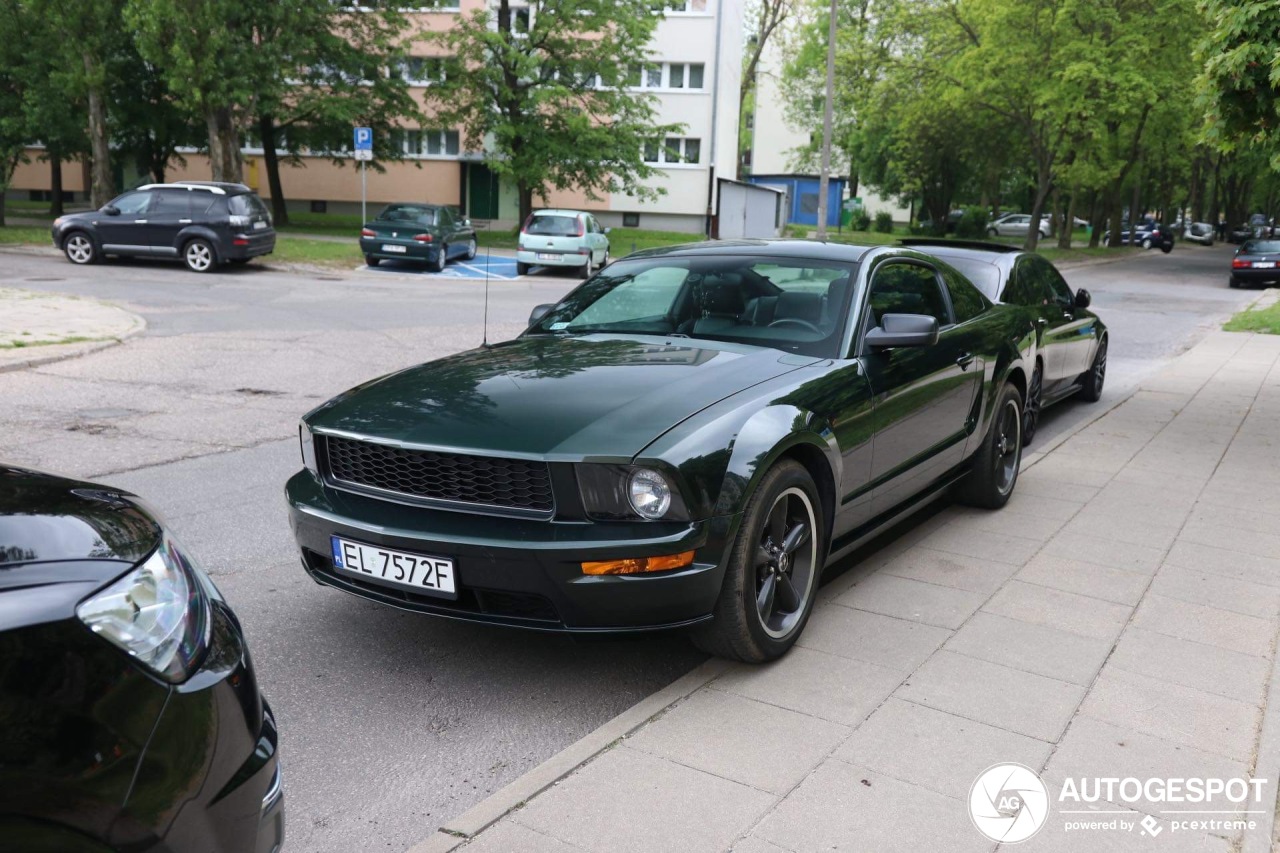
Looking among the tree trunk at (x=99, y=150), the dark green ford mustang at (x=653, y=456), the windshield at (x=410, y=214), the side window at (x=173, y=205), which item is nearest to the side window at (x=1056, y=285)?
the dark green ford mustang at (x=653, y=456)

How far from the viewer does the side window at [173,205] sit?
72.7 feet

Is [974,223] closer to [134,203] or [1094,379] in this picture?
[134,203]

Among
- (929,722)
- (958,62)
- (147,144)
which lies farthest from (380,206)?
(929,722)

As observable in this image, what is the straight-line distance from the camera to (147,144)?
37.0m

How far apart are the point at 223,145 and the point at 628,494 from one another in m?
29.5

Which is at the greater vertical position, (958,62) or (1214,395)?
(958,62)

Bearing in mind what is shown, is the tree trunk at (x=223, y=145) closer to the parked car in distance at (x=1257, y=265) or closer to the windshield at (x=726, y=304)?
the windshield at (x=726, y=304)

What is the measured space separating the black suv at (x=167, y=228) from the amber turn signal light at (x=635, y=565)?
20.8 meters

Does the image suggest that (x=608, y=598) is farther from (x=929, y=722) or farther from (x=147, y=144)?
(x=147, y=144)

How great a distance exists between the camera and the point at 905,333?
4.73m

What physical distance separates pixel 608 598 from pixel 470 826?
87 centimetres


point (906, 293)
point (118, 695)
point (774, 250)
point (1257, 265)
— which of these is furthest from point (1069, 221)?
A: point (118, 695)

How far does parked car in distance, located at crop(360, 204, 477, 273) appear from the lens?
25547 mm

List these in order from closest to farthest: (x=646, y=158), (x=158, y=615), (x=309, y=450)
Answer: (x=158, y=615) → (x=309, y=450) → (x=646, y=158)
